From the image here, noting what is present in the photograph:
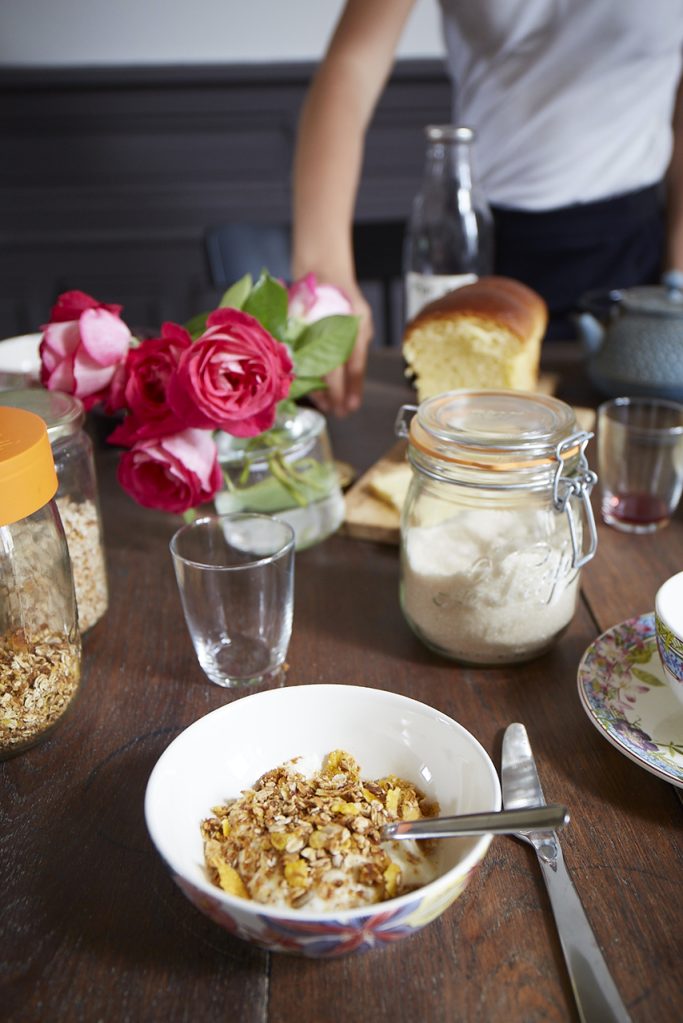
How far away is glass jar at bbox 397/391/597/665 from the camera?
695 millimetres

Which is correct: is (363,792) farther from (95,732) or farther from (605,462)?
(605,462)

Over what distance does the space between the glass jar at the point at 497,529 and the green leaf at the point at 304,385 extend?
0.19 metres

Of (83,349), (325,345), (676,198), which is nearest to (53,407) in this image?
(83,349)

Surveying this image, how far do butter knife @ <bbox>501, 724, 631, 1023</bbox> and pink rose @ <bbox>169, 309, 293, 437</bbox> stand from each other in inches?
13.9

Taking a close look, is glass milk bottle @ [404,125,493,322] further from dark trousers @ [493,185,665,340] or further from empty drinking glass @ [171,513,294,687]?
empty drinking glass @ [171,513,294,687]

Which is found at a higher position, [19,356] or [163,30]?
[163,30]

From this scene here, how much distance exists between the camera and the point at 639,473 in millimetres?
1016

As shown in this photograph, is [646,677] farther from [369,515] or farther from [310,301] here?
[310,301]

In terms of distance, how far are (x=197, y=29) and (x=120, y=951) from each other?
251cm

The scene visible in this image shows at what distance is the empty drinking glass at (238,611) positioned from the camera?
2.38 feet

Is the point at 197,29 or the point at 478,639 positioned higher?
the point at 197,29

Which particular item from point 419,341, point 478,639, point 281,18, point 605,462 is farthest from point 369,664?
point 281,18

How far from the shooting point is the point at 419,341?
1.23 m

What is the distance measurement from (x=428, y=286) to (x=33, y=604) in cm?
93
